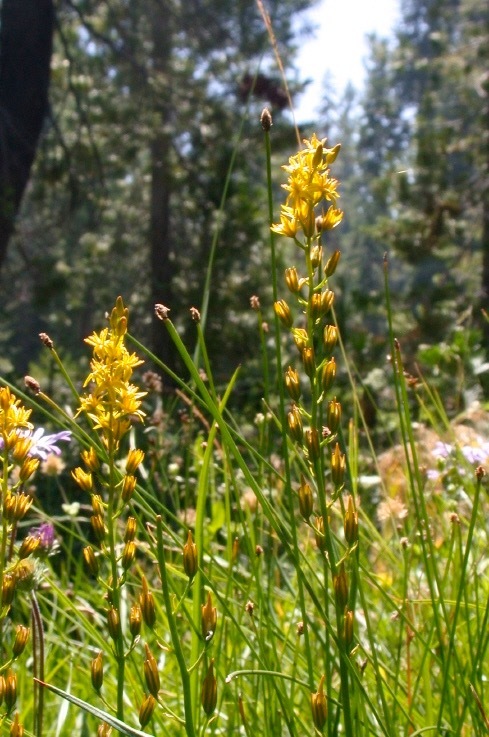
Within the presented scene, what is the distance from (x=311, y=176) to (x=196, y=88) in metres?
9.07

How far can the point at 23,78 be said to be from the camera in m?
7.00

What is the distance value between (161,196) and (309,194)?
1122 cm

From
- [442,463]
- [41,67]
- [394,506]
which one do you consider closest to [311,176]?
[394,506]

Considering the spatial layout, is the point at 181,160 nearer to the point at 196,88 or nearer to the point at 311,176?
the point at 196,88

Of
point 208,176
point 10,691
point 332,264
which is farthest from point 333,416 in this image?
point 208,176

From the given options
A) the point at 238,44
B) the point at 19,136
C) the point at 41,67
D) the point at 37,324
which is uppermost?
the point at 37,324

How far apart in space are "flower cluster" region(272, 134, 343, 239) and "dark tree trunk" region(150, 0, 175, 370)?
25.4ft

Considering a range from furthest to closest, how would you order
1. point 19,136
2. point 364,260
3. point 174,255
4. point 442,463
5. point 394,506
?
1. point 364,260
2. point 174,255
3. point 19,136
4. point 442,463
5. point 394,506

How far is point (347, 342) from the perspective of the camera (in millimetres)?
7137

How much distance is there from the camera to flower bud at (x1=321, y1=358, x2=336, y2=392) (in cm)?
72

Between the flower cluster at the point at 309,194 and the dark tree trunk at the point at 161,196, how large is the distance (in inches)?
305

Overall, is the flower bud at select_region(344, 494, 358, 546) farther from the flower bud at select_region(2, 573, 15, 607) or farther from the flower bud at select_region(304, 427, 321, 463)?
the flower bud at select_region(2, 573, 15, 607)

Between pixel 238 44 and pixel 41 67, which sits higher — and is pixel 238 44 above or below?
above

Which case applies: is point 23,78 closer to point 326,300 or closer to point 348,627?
point 326,300
